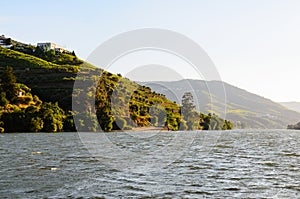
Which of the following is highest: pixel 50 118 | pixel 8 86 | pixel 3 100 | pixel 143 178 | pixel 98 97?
pixel 8 86

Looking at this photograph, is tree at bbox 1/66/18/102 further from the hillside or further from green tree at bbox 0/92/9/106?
the hillside

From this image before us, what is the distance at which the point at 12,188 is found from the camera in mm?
23688

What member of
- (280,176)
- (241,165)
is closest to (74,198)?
(280,176)

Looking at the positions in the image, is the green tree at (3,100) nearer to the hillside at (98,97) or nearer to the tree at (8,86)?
the tree at (8,86)

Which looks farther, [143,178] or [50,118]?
[50,118]

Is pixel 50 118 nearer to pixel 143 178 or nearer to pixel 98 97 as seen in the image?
pixel 98 97

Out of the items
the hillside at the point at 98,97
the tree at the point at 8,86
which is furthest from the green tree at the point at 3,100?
the hillside at the point at 98,97

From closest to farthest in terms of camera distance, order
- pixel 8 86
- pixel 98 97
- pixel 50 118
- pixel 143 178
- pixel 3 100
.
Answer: pixel 143 178 < pixel 3 100 < pixel 50 118 < pixel 8 86 < pixel 98 97

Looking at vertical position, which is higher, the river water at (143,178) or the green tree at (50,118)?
the green tree at (50,118)

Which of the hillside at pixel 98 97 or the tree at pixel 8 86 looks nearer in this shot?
the tree at pixel 8 86

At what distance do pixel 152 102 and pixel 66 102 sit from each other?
52573mm

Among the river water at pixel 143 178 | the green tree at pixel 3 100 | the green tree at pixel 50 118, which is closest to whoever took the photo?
the river water at pixel 143 178

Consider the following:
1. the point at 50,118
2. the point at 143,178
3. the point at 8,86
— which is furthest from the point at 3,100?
the point at 143,178

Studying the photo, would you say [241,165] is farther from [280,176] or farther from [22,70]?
[22,70]
